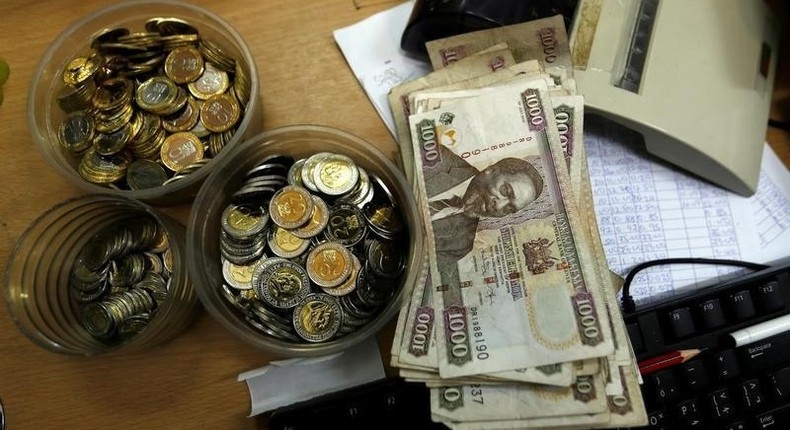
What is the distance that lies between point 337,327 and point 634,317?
0.95 ft

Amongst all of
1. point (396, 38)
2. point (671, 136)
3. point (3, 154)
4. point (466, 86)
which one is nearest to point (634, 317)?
point (671, 136)

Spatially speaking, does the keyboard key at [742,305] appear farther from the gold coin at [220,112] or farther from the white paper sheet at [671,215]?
the gold coin at [220,112]

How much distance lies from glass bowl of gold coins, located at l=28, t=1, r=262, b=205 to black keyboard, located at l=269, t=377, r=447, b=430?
245 mm

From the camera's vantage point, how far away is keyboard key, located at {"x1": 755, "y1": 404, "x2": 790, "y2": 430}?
54 cm

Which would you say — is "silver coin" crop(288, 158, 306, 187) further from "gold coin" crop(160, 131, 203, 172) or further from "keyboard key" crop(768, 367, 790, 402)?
A: "keyboard key" crop(768, 367, 790, 402)

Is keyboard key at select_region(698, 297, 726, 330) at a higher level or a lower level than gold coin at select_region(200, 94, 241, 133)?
lower

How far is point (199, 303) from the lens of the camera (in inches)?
22.1

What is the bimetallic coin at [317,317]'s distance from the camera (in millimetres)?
527

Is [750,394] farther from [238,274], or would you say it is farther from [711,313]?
[238,274]

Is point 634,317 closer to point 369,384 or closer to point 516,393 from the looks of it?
point 516,393

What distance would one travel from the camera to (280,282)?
56 centimetres

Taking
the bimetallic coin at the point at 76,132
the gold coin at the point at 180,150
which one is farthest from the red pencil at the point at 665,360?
the bimetallic coin at the point at 76,132

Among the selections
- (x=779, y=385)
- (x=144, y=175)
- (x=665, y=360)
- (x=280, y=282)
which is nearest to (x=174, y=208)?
(x=144, y=175)

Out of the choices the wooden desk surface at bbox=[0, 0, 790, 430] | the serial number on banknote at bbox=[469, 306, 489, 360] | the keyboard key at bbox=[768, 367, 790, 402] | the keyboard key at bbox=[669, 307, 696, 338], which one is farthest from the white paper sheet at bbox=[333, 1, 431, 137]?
the keyboard key at bbox=[768, 367, 790, 402]
